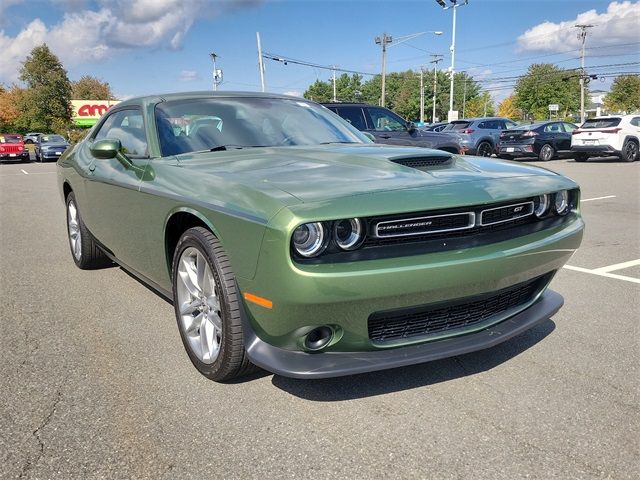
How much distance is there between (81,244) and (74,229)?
16.0 inches

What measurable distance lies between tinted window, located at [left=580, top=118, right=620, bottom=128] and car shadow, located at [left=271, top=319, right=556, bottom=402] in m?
17.4

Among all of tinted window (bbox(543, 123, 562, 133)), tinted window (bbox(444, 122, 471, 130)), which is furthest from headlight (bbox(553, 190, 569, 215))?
tinted window (bbox(444, 122, 471, 130))

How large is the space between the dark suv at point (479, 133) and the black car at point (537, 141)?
657mm

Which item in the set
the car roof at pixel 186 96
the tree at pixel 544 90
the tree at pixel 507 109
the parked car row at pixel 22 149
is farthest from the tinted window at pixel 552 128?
the tree at pixel 507 109

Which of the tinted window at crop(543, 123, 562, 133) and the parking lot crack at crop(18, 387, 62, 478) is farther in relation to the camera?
the tinted window at crop(543, 123, 562, 133)

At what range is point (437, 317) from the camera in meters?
2.56

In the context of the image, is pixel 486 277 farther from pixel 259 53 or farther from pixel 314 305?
pixel 259 53

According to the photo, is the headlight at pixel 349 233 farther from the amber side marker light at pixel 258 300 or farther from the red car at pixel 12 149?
the red car at pixel 12 149

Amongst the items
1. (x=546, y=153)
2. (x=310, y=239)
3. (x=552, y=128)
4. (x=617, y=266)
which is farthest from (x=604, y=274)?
(x=552, y=128)

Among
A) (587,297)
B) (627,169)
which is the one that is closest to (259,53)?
(627,169)

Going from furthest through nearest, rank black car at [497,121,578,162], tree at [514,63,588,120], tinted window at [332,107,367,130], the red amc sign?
tree at [514,63,588,120] → the red amc sign → black car at [497,121,578,162] → tinted window at [332,107,367,130]

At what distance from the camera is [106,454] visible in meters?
2.25

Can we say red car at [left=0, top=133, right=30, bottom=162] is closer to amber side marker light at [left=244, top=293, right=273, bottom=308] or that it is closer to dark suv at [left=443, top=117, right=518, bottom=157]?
dark suv at [left=443, top=117, right=518, bottom=157]

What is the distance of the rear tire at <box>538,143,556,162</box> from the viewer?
19.3m
